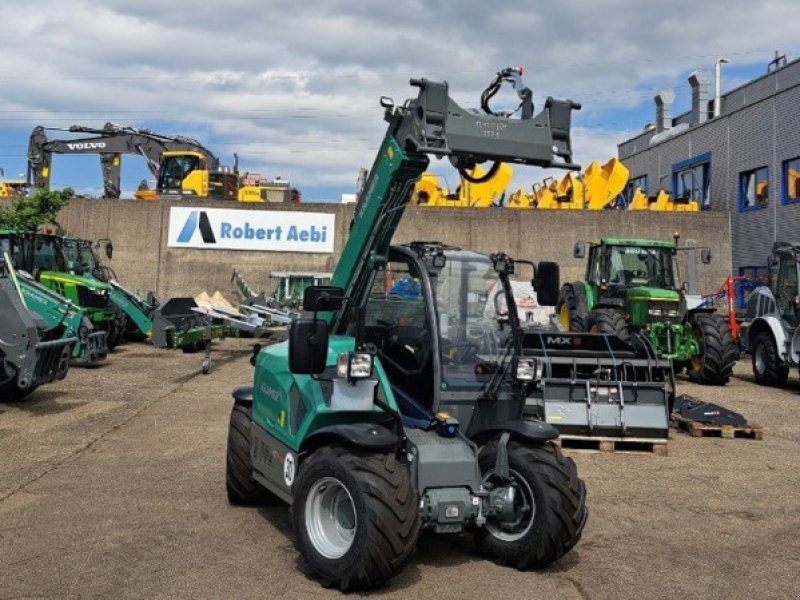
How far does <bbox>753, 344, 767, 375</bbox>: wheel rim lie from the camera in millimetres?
15062

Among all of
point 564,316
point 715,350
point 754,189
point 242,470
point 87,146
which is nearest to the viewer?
point 242,470

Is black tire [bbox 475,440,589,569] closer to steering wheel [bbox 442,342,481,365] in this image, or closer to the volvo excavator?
steering wheel [bbox 442,342,481,365]

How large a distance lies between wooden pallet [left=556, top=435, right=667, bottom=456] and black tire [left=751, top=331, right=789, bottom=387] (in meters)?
6.81

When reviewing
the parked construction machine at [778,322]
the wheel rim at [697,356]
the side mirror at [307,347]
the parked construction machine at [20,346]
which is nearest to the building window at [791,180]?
the parked construction machine at [778,322]

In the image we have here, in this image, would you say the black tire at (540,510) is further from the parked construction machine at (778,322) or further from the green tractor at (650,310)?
the parked construction machine at (778,322)

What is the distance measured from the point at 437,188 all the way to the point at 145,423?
A: 1872 centimetres

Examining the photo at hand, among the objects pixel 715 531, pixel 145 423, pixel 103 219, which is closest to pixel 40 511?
pixel 145 423

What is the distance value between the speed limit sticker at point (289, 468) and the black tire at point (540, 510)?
119 cm

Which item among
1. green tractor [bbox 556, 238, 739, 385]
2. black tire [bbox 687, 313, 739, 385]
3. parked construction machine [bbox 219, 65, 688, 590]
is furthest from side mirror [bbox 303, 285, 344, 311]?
black tire [bbox 687, 313, 739, 385]

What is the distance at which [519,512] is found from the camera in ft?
15.8

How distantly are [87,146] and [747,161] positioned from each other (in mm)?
22384

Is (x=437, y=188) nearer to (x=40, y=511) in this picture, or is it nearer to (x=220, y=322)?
(x=220, y=322)

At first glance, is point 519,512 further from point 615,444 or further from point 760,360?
point 760,360

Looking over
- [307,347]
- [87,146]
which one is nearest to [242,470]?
[307,347]
